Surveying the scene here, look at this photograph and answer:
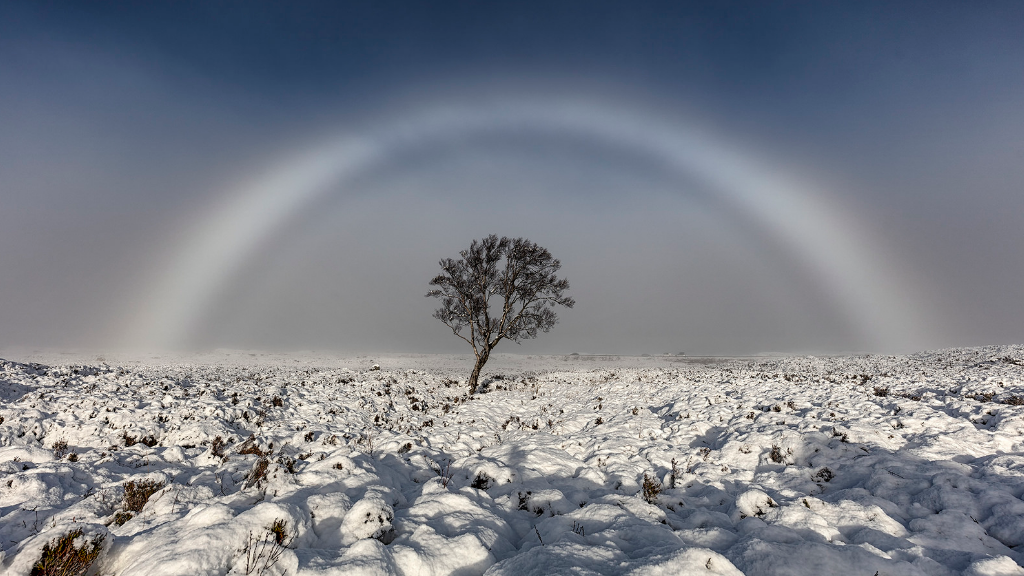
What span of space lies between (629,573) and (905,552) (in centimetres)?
313

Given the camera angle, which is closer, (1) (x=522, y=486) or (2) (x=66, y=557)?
(2) (x=66, y=557)

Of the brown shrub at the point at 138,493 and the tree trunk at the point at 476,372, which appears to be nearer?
the brown shrub at the point at 138,493

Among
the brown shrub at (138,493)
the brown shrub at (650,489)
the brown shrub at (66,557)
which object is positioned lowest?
the brown shrub at (138,493)

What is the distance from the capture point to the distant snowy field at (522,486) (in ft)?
11.7

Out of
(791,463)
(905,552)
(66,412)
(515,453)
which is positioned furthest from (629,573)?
(66,412)

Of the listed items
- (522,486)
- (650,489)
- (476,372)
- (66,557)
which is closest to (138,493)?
(66,557)

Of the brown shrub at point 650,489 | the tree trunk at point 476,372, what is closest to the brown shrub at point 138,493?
the brown shrub at point 650,489

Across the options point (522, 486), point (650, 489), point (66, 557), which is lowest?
point (522, 486)

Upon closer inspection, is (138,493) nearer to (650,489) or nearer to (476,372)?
(650,489)

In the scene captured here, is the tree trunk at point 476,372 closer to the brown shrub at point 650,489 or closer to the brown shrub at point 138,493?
the brown shrub at point 650,489

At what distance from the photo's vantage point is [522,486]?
6238mm

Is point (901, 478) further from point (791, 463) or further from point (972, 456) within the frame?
point (972, 456)

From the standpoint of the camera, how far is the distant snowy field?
355 cm

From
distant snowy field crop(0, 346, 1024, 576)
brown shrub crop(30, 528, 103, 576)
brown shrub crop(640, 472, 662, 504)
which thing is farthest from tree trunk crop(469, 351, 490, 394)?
brown shrub crop(30, 528, 103, 576)
